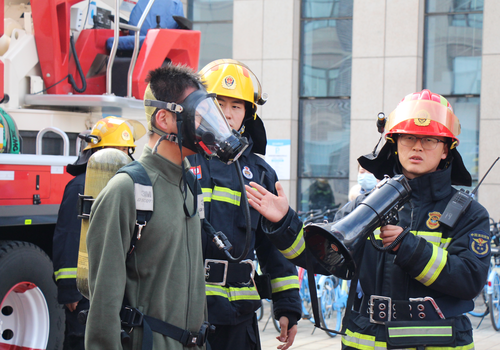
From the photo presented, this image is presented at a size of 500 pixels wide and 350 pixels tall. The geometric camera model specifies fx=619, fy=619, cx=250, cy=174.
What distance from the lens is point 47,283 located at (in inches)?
197

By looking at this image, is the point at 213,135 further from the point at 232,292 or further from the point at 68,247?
the point at 68,247

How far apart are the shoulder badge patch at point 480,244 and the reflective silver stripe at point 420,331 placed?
356 millimetres

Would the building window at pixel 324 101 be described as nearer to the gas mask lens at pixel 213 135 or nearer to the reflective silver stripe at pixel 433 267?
the reflective silver stripe at pixel 433 267

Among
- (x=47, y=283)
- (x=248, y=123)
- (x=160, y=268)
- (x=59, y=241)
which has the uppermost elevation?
(x=248, y=123)

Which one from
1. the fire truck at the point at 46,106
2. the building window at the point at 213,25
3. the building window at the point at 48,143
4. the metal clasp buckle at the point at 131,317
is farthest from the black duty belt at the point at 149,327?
the building window at the point at 213,25

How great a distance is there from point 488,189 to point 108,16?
7.37 metres

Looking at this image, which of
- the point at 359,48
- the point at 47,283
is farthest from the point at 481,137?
the point at 47,283

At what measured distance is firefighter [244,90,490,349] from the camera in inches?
105

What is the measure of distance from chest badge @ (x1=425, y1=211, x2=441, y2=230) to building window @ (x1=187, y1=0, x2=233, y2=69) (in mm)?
10669

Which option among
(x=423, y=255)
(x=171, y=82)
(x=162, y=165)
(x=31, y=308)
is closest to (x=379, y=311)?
(x=423, y=255)

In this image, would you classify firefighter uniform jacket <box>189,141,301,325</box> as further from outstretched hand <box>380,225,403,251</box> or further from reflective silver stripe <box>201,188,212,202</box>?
outstretched hand <box>380,225,403,251</box>

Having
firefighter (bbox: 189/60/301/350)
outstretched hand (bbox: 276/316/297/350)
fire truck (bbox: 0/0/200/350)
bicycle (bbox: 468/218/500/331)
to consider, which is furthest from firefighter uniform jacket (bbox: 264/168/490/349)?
bicycle (bbox: 468/218/500/331)

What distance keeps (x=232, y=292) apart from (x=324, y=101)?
32.5 feet

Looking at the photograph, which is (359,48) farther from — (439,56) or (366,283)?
(366,283)
